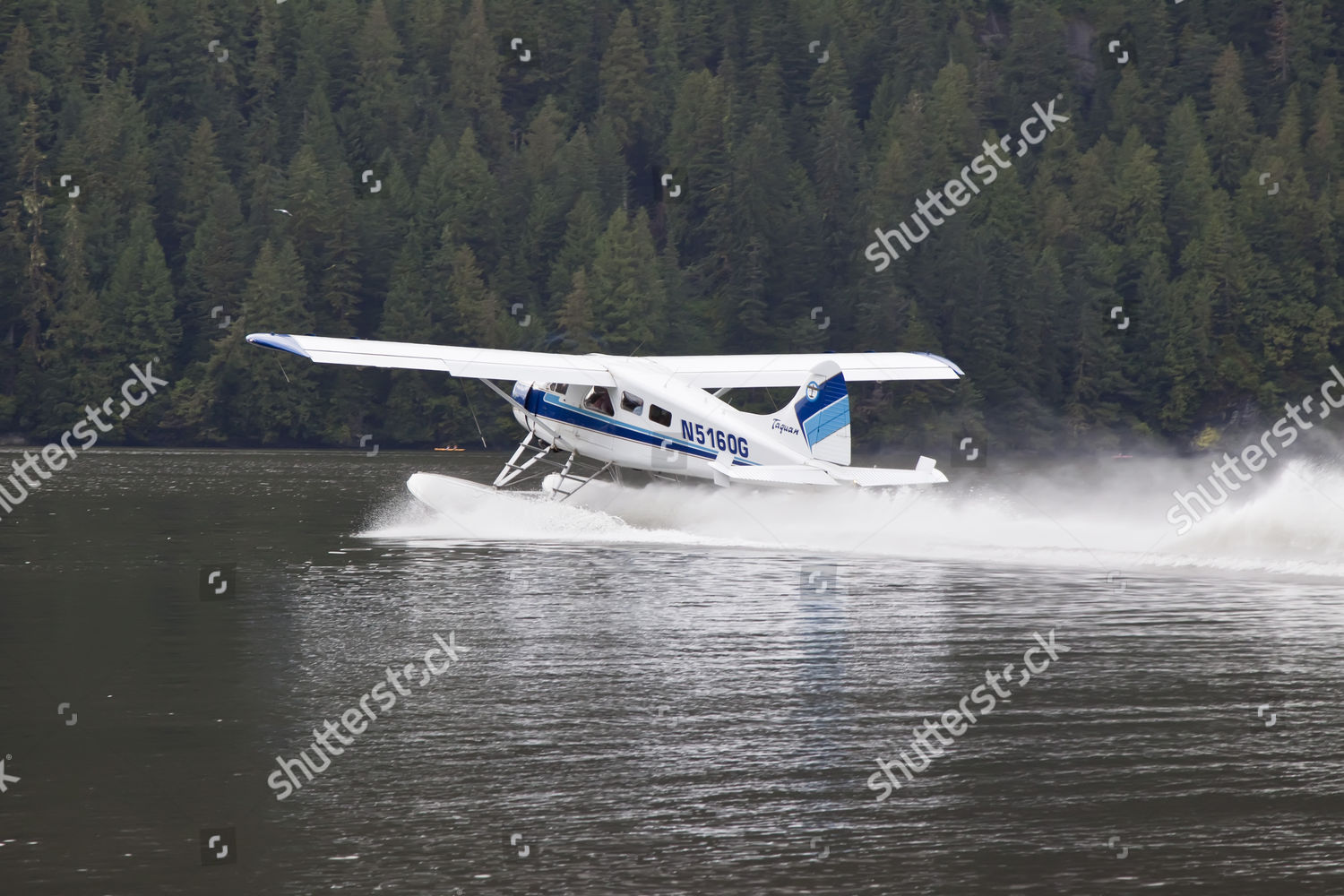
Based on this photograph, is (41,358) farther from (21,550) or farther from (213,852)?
(213,852)

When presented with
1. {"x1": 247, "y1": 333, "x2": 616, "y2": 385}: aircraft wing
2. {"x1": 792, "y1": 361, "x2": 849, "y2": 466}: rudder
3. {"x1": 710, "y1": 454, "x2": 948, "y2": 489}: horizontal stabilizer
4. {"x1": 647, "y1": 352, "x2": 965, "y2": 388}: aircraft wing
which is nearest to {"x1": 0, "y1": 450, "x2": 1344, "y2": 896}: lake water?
{"x1": 710, "y1": 454, "x2": 948, "y2": 489}: horizontal stabilizer

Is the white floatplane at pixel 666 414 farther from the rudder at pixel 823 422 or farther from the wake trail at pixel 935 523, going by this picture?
the wake trail at pixel 935 523

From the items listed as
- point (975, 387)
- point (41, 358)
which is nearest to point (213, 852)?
point (975, 387)

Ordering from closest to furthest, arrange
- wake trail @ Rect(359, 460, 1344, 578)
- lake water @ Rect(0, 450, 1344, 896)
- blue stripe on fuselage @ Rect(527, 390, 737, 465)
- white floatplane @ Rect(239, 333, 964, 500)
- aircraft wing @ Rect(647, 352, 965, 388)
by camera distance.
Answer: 1. lake water @ Rect(0, 450, 1344, 896)
2. wake trail @ Rect(359, 460, 1344, 578)
3. white floatplane @ Rect(239, 333, 964, 500)
4. blue stripe on fuselage @ Rect(527, 390, 737, 465)
5. aircraft wing @ Rect(647, 352, 965, 388)

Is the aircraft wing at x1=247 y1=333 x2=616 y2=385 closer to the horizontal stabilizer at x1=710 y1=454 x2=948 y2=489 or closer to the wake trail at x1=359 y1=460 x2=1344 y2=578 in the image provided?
the wake trail at x1=359 y1=460 x2=1344 y2=578

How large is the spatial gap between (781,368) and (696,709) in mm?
15286

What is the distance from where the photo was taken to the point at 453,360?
2439 cm

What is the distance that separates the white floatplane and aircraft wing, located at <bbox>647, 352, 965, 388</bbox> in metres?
0.04

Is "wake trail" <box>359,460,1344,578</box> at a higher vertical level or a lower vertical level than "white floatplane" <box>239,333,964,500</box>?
lower

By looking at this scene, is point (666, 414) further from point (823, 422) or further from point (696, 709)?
point (696, 709)

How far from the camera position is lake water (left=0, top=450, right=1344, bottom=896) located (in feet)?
28.6

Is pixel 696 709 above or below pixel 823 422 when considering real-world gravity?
below

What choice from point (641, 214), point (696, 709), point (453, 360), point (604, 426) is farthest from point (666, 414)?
point (641, 214)

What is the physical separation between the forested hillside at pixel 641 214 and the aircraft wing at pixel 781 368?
116ft
